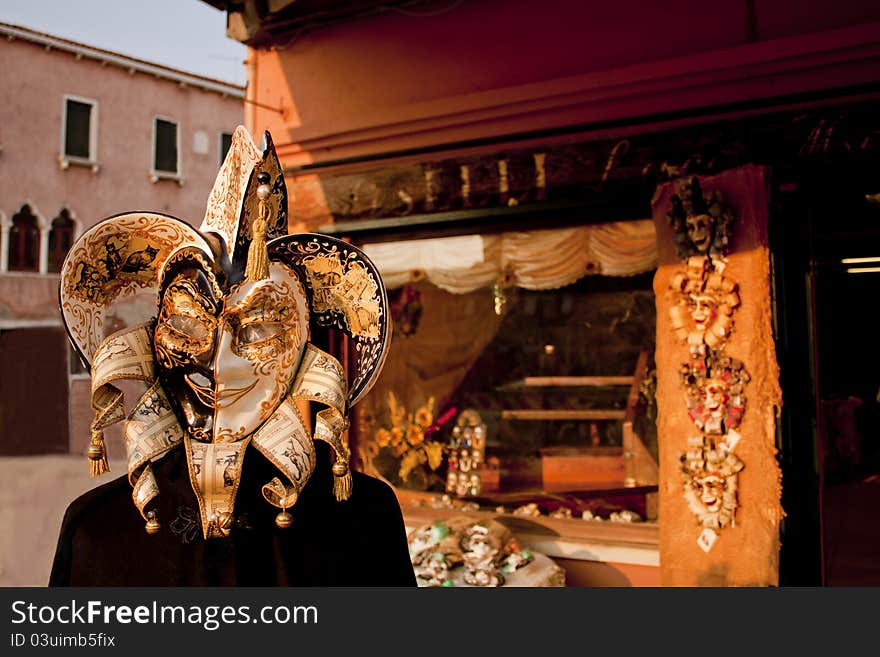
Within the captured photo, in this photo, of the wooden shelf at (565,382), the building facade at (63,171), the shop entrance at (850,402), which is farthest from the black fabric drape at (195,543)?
the building facade at (63,171)

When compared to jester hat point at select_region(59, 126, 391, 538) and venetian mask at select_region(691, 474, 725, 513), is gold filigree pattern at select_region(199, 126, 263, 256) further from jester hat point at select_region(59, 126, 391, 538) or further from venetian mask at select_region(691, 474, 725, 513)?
venetian mask at select_region(691, 474, 725, 513)

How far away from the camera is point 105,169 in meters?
9.68

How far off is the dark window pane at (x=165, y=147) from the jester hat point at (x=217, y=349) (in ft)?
33.0

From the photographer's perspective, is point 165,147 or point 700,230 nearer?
point 700,230

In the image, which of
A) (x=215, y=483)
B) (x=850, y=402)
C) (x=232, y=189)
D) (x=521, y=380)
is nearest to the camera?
(x=215, y=483)

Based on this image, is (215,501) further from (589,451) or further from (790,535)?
(589,451)

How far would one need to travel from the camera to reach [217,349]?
1.22 meters

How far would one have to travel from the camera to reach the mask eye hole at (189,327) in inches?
47.9

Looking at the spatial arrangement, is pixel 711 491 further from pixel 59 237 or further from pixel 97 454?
pixel 59 237

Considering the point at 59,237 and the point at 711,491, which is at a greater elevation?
the point at 59,237

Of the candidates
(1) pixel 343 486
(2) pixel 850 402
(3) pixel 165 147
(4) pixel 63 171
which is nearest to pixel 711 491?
(1) pixel 343 486

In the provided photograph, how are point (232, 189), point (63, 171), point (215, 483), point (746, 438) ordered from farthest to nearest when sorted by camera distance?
point (63, 171), point (746, 438), point (232, 189), point (215, 483)

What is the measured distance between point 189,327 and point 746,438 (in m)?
2.94
